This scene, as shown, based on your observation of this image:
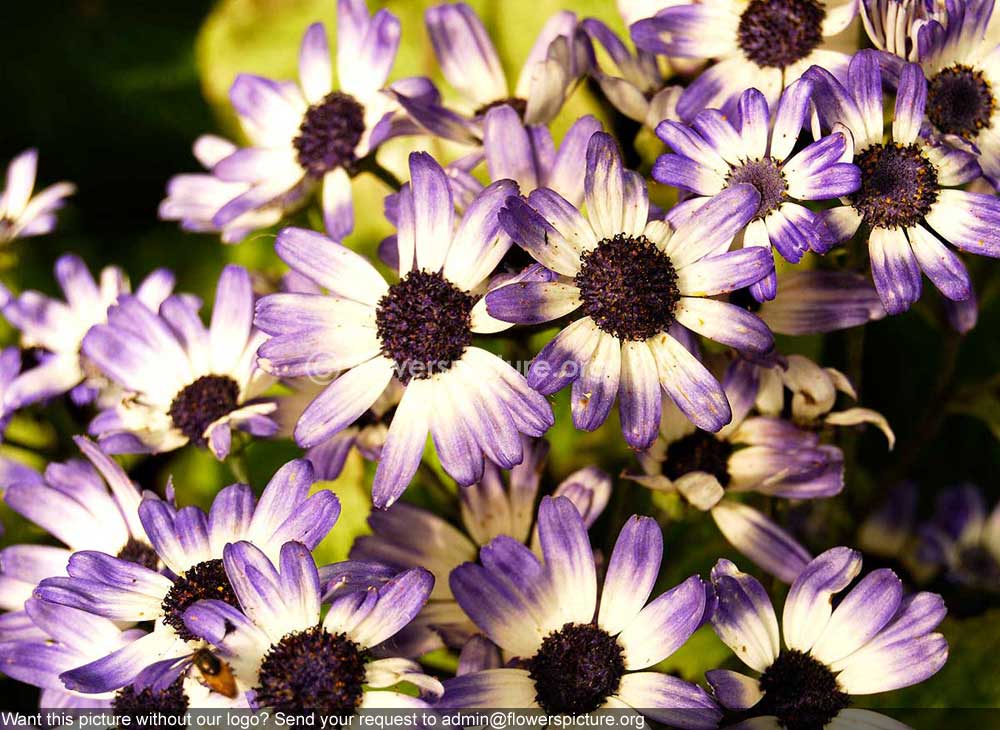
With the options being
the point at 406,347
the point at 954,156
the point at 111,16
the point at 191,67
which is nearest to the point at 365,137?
the point at 406,347

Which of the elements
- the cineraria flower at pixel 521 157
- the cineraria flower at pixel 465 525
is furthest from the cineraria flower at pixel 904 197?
the cineraria flower at pixel 465 525

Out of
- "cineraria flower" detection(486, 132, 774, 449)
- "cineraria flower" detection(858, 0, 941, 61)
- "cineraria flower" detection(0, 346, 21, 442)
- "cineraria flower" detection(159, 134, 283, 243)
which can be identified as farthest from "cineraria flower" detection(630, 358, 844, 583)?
"cineraria flower" detection(0, 346, 21, 442)

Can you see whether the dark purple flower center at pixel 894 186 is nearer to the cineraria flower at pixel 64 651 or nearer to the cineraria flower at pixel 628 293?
the cineraria flower at pixel 628 293

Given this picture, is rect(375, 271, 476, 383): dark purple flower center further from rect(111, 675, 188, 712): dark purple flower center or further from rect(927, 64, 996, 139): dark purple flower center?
rect(927, 64, 996, 139): dark purple flower center

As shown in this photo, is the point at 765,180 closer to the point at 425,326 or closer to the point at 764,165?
the point at 764,165

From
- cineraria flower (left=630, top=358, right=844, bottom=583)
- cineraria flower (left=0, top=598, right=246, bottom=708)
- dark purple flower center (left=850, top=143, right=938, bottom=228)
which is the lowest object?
cineraria flower (left=0, top=598, right=246, bottom=708)

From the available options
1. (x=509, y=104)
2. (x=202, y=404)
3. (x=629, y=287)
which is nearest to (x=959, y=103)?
(x=629, y=287)
